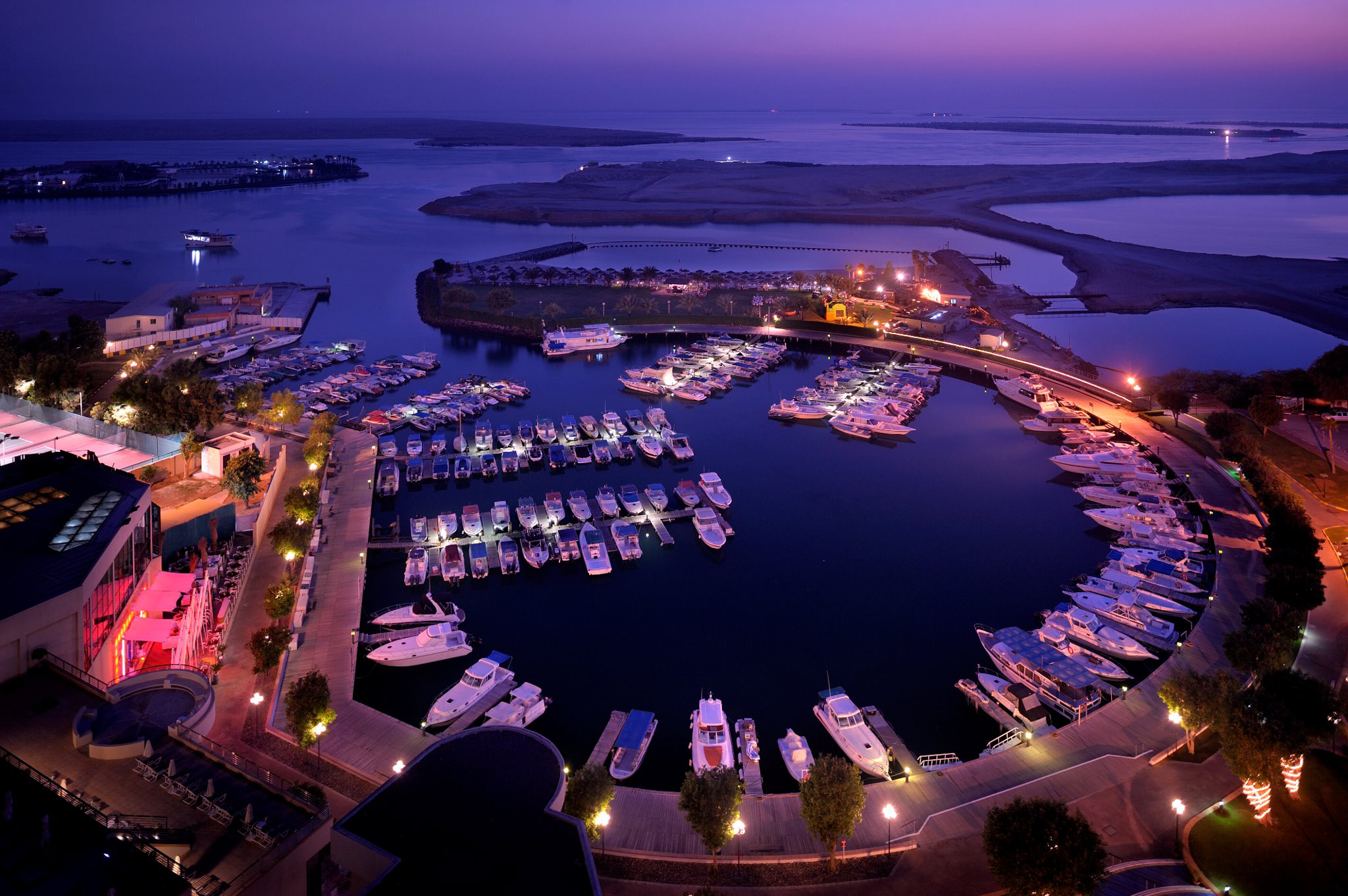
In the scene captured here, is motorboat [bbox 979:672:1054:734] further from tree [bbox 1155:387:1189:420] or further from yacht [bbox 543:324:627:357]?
yacht [bbox 543:324:627:357]

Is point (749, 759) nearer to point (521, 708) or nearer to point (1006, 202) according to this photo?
point (521, 708)

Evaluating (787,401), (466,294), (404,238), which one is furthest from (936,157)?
(787,401)

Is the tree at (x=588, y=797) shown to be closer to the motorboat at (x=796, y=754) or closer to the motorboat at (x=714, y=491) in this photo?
the motorboat at (x=796, y=754)

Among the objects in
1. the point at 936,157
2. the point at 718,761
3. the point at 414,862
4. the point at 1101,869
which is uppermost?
the point at 936,157

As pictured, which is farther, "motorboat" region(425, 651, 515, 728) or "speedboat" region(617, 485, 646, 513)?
"speedboat" region(617, 485, 646, 513)

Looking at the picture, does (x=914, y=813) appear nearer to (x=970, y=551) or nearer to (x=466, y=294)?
(x=970, y=551)

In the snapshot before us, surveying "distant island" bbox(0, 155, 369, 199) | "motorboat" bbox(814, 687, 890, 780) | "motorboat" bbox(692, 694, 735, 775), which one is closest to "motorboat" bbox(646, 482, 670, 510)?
"motorboat" bbox(692, 694, 735, 775)
